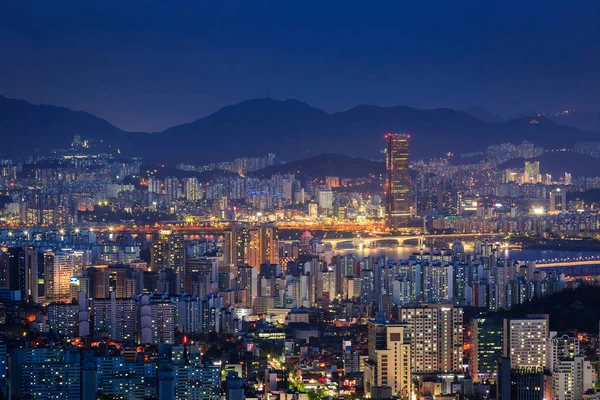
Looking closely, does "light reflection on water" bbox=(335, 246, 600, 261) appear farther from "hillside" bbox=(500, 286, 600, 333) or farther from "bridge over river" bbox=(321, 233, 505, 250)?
"hillside" bbox=(500, 286, 600, 333)

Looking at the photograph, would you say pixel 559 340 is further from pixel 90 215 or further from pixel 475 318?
pixel 90 215

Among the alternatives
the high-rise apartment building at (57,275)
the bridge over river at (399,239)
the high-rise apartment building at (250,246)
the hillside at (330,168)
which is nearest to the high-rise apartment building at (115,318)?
the high-rise apartment building at (57,275)

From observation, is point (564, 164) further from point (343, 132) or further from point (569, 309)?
point (569, 309)

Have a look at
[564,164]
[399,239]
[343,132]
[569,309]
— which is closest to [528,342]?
[569,309]

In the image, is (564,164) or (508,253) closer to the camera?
(508,253)

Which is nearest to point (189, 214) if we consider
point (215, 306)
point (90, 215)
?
point (90, 215)

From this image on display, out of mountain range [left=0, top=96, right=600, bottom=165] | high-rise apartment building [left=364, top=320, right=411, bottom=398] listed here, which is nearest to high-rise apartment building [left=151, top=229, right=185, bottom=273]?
high-rise apartment building [left=364, top=320, right=411, bottom=398]

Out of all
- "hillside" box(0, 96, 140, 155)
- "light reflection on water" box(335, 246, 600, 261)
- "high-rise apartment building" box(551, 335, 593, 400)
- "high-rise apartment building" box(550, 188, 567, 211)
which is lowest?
"high-rise apartment building" box(551, 335, 593, 400)
